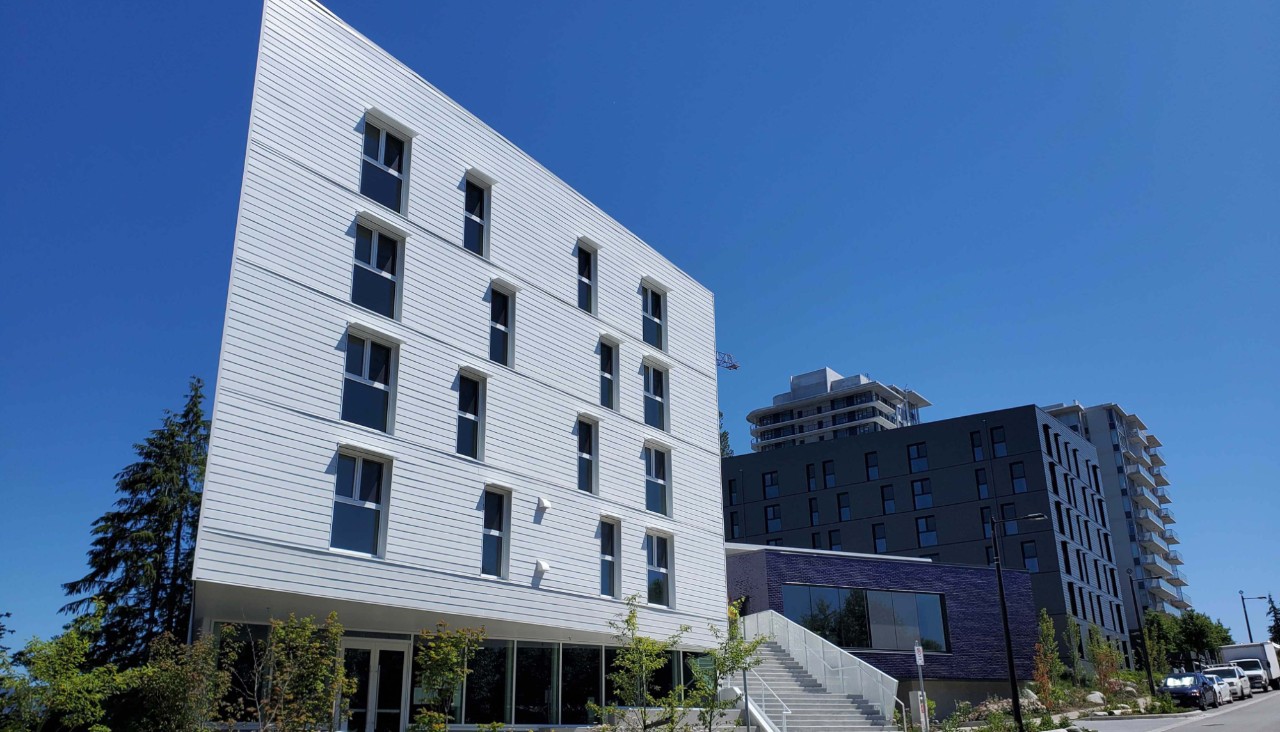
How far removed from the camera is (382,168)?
23.0m

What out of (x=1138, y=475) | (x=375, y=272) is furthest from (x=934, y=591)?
(x=1138, y=475)

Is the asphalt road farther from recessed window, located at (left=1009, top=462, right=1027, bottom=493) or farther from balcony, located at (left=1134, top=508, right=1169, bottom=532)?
balcony, located at (left=1134, top=508, right=1169, bottom=532)

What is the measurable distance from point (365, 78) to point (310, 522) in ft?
33.6

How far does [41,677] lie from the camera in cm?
1750

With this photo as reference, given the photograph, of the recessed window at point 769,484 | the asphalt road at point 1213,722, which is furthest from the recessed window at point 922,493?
the asphalt road at point 1213,722

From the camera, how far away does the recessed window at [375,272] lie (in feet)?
71.1

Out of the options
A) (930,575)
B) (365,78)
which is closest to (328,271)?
(365,78)

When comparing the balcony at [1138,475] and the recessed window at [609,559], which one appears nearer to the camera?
the recessed window at [609,559]

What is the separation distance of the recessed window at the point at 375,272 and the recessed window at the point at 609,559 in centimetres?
850

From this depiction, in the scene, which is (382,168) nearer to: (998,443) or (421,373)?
(421,373)

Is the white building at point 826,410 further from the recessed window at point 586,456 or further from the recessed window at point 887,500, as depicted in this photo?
the recessed window at point 586,456

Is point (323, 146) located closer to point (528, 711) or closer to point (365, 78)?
point (365, 78)

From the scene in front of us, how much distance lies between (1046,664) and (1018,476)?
18.1m

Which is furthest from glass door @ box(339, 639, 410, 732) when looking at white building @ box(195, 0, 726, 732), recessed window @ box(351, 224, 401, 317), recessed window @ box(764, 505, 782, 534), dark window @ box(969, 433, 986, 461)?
recessed window @ box(764, 505, 782, 534)
